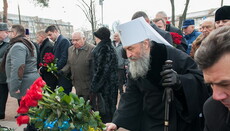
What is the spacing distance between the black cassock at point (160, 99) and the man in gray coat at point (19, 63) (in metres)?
2.44

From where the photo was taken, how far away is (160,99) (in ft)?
8.00

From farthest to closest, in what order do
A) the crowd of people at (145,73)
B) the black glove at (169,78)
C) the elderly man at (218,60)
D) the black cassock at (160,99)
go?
the black cassock at (160,99) → the black glove at (169,78) → the crowd of people at (145,73) → the elderly man at (218,60)

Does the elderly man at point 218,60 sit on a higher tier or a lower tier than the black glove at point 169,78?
higher

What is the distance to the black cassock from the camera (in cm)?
222

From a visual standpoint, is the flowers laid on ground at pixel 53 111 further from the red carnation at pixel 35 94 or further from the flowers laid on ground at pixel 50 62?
the flowers laid on ground at pixel 50 62

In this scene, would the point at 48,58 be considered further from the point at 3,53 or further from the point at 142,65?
the point at 142,65

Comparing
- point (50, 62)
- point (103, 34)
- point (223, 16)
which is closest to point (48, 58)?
point (50, 62)

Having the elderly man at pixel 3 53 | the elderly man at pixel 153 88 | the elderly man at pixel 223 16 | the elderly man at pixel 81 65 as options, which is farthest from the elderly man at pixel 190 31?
the elderly man at pixel 3 53

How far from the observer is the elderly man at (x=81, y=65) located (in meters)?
4.81

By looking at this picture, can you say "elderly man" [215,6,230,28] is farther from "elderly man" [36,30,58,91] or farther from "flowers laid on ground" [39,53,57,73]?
"elderly man" [36,30,58,91]

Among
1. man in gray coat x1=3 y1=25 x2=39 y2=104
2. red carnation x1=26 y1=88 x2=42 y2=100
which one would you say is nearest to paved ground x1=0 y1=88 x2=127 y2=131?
man in gray coat x1=3 y1=25 x2=39 y2=104

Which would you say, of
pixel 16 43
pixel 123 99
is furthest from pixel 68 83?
pixel 123 99

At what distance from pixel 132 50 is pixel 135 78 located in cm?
33

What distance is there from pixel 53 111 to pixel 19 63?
2.96 metres
